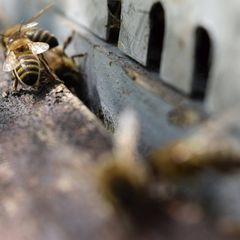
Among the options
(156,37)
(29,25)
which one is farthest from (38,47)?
(156,37)

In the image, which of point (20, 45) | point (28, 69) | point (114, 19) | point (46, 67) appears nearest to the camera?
point (114, 19)

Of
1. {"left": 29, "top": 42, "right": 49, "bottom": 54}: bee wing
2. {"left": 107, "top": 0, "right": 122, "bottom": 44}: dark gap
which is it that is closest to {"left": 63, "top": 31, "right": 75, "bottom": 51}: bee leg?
{"left": 29, "top": 42, "right": 49, "bottom": 54}: bee wing

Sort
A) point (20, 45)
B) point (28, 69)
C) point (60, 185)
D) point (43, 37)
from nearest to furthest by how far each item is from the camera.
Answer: point (60, 185), point (28, 69), point (20, 45), point (43, 37)

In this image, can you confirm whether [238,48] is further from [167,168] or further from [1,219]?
[1,219]

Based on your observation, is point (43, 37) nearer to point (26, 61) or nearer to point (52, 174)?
point (26, 61)

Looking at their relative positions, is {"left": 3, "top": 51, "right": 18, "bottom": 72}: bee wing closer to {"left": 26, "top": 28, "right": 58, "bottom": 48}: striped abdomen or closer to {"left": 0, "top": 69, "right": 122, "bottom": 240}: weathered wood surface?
{"left": 26, "top": 28, "right": 58, "bottom": 48}: striped abdomen

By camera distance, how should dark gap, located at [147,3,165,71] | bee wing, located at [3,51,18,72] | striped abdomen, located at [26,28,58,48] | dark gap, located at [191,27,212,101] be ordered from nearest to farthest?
dark gap, located at [191,27,212,101], dark gap, located at [147,3,165,71], bee wing, located at [3,51,18,72], striped abdomen, located at [26,28,58,48]

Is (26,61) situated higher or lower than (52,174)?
lower
